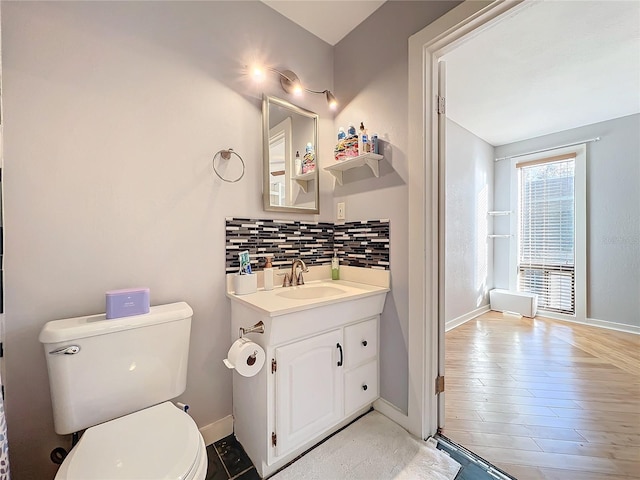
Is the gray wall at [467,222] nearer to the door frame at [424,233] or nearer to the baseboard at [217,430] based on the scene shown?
the door frame at [424,233]

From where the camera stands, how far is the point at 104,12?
3.68 feet

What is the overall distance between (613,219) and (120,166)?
467cm

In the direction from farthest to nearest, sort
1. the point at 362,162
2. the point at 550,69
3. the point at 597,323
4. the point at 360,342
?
the point at 597,323 < the point at 550,69 < the point at 362,162 < the point at 360,342

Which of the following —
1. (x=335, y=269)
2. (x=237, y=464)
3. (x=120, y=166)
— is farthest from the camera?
(x=335, y=269)

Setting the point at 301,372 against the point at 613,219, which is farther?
the point at 613,219

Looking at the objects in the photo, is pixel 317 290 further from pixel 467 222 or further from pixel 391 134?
pixel 467 222

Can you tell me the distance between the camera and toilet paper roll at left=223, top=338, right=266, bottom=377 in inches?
42.7

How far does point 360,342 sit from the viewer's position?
4.88 ft

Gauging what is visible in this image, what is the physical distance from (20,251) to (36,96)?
599 mm

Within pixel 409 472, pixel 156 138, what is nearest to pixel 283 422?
pixel 409 472

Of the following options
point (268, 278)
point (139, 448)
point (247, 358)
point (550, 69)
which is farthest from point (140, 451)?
point (550, 69)

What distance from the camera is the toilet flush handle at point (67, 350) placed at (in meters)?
0.90

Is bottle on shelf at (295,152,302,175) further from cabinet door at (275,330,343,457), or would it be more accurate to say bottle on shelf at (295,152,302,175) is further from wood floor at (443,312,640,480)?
wood floor at (443,312,640,480)

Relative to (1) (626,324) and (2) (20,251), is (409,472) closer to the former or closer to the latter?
(2) (20,251)
